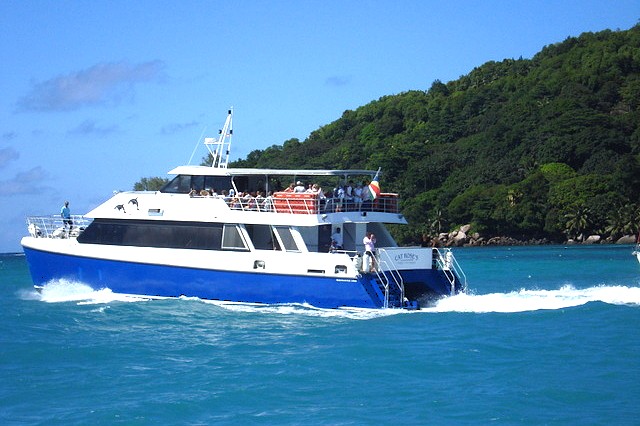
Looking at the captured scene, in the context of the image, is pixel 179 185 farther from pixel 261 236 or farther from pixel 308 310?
pixel 308 310

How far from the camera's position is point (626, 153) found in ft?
322

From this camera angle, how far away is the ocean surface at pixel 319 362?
1503 cm

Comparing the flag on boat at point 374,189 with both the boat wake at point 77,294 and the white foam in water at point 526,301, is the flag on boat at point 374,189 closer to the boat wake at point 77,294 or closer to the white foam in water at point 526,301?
the white foam in water at point 526,301

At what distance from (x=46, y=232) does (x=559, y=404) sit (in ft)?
63.4

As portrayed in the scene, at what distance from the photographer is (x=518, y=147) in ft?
338

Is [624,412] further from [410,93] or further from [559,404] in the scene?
[410,93]

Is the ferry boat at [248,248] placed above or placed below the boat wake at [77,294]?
above

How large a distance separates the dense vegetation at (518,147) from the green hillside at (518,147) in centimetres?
14

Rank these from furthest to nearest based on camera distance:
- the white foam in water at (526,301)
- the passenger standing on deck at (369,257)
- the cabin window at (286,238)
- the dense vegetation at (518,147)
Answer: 1. the dense vegetation at (518,147)
2. the cabin window at (286,238)
3. the white foam in water at (526,301)
4. the passenger standing on deck at (369,257)

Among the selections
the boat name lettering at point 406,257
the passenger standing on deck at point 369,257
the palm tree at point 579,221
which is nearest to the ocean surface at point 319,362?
the passenger standing on deck at point 369,257

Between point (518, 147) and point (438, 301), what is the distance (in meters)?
80.2

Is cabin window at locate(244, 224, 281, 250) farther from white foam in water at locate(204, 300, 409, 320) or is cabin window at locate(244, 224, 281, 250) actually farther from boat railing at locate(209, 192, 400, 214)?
white foam in water at locate(204, 300, 409, 320)

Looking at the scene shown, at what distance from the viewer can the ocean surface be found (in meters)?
15.0

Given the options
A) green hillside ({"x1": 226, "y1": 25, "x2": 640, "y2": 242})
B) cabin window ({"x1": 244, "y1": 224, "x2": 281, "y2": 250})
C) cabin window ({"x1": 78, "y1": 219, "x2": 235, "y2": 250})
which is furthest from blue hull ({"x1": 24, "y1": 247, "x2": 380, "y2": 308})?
green hillside ({"x1": 226, "y1": 25, "x2": 640, "y2": 242})
